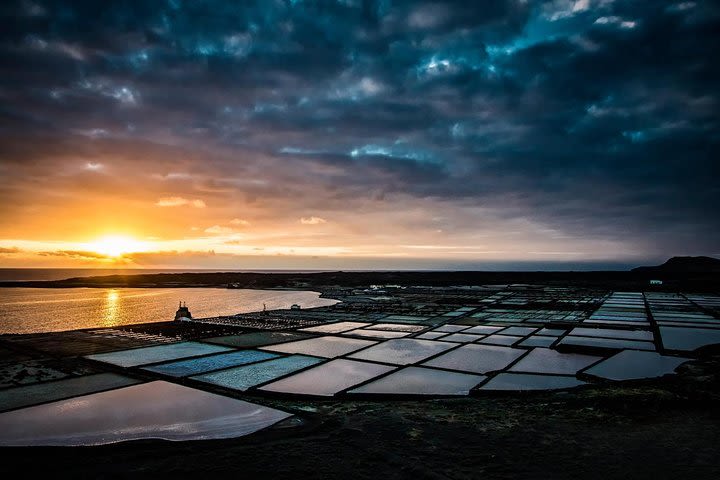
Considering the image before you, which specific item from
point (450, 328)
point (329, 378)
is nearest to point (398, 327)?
point (450, 328)

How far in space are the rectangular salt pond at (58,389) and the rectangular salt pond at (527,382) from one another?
7.00 m

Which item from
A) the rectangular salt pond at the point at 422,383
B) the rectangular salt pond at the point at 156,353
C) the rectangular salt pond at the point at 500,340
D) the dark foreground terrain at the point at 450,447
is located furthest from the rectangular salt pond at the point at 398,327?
the dark foreground terrain at the point at 450,447

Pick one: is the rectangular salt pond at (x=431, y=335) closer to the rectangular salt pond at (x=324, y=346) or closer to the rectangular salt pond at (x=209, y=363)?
the rectangular salt pond at (x=324, y=346)

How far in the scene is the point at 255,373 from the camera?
833 centimetres

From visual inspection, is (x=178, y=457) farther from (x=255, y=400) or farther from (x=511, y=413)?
(x=511, y=413)

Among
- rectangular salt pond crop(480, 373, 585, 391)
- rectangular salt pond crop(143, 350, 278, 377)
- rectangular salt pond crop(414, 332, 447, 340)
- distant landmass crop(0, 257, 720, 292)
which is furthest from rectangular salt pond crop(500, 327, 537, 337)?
distant landmass crop(0, 257, 720, 292)

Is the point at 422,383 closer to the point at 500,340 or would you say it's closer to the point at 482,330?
the point at 500,340

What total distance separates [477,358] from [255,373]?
543 centimetres

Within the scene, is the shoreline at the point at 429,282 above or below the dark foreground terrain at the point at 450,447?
below

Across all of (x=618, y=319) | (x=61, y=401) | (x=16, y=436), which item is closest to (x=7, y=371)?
(x=61, y=401)

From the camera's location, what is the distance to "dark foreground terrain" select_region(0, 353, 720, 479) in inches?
163

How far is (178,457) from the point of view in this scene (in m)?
4.45

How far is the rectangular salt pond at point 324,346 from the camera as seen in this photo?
35.2 ft

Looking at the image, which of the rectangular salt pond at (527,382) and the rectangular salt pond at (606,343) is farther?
the rectangular salt pond at (606,343)
